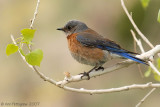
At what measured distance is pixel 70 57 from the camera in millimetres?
9930

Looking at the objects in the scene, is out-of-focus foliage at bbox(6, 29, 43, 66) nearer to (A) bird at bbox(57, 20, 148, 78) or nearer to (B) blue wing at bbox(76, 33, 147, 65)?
(A) bird at bbox(57, 20, 148, 78)

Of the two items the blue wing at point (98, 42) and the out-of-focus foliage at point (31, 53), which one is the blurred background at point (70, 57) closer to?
the blue wing at point (98, 42)

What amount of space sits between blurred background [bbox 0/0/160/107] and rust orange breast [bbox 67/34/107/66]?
3.47m

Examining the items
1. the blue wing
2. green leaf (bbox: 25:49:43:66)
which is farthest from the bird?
green leaf (bbox: 25:49:43:66)

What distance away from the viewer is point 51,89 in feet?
32.4

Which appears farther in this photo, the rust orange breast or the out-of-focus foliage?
the rust orange breast

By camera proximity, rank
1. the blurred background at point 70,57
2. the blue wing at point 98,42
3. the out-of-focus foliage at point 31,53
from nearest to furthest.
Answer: the out-of-focus foliage at point 31,53 → the blue wing at point 98,42 → the blurred background at point 70,57

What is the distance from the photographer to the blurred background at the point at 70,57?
31.1ft

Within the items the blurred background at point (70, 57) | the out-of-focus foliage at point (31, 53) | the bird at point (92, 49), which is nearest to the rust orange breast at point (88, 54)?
the bird at point (92, 49)

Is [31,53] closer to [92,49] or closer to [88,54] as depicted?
[88,54]

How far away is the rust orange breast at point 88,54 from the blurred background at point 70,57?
3.47 metres

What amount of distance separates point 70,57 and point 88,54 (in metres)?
4.03

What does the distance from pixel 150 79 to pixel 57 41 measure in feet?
9.56

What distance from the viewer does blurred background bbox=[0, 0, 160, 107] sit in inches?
373
